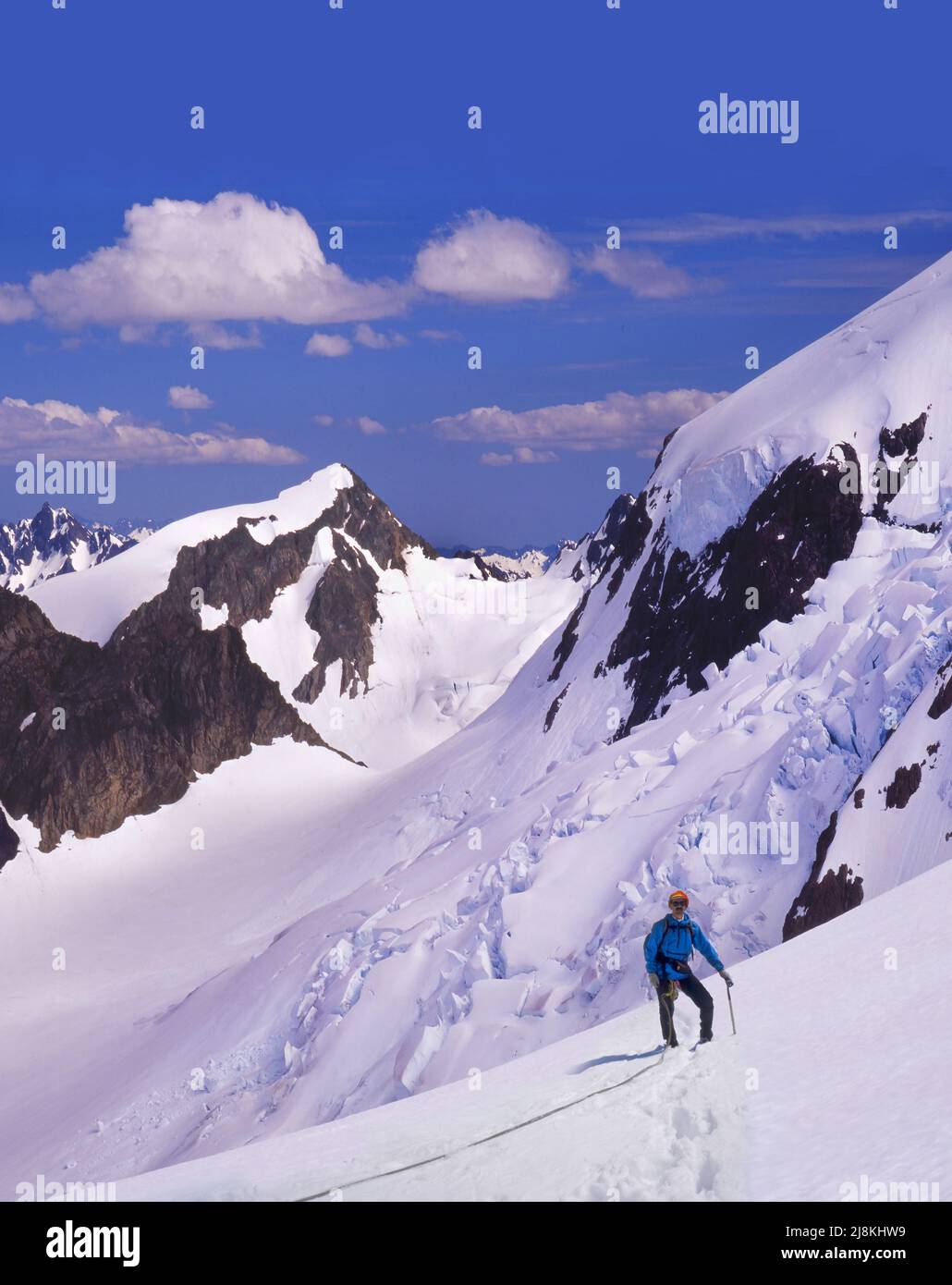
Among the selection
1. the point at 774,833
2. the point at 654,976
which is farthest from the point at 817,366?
the point at 654,976

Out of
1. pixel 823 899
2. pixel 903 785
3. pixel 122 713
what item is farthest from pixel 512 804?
pixel 122 713

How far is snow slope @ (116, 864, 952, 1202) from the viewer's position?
12.5 m

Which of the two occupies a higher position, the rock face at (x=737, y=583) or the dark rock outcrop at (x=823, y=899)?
the rock face at (x=737, y=583)

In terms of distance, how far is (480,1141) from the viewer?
14.8 metres

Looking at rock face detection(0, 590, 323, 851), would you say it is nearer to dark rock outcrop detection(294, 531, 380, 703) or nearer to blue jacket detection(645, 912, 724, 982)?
A: dark rock outcrop detection(294, 531, 380, 703)

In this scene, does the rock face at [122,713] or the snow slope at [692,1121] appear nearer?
the snow slope at [692,1121]

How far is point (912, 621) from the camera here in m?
40.5

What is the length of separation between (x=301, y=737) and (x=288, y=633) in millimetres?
48198

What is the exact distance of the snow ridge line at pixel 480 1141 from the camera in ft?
45.5

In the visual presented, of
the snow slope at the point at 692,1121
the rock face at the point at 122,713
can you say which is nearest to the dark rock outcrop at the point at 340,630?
the rock face at the point at 122,713

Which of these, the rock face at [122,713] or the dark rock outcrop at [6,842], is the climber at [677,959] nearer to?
the dark rock outcrop at [6,842]

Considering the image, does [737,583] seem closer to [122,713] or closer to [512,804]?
[512,804]

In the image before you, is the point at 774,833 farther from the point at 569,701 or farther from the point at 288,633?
the point at 288,633

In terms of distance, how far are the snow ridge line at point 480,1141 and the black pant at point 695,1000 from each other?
0.62 meters
